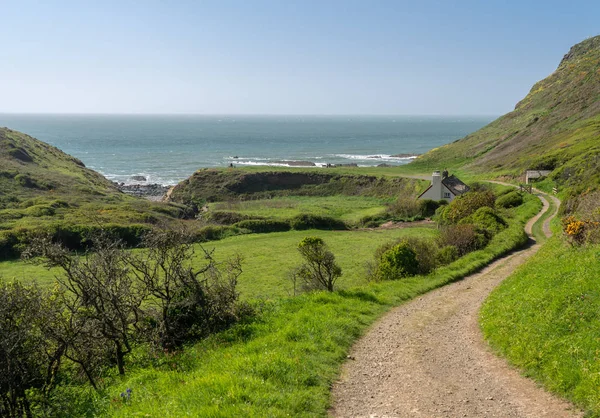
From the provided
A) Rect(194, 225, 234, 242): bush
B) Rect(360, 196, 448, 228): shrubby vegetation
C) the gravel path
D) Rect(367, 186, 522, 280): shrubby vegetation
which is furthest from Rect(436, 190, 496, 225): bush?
the gravel path

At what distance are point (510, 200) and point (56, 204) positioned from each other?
5381 cm

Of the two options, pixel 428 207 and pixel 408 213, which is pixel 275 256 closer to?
pixel 408 213

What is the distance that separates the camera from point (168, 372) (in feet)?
36.4

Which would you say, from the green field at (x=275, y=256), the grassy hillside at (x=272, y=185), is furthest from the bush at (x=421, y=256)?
the grassy hillside at (x=272, y=185)

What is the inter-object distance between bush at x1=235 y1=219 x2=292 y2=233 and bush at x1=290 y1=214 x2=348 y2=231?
106cm

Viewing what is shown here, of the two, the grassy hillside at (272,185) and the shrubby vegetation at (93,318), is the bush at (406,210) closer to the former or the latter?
the grassy hillside at (272,185)

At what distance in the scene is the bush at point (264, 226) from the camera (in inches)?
2314

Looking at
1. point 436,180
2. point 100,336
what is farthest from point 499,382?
point 436,180

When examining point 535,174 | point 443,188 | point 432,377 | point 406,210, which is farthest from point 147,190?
point 432,377

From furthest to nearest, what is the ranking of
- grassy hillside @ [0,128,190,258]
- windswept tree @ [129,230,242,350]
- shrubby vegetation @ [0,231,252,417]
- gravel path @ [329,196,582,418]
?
1. grassy hillside @ [0,128,190,258]
2. windswept tree @ [129,230,242,350]
3. shrubby vegetation @ [0,231,252,417]
4. gravel path @ [329,196,582,418]

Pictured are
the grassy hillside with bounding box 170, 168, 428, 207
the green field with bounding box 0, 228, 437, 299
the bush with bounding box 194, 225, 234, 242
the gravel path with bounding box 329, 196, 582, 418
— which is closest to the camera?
the gravel path with bounding box 329, 196, 582, 418

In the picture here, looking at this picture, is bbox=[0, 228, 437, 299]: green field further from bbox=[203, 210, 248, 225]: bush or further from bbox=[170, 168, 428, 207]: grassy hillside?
bbox=[170, 168, 428, 207]: grassy hillside

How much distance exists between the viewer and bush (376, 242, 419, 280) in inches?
904

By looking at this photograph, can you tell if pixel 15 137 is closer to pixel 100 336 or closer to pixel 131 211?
pixel 131 211
